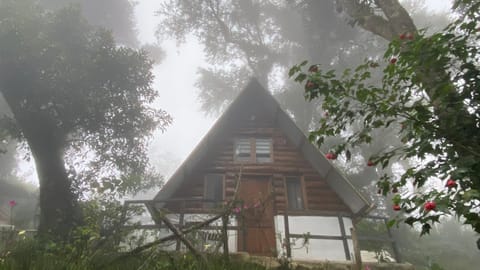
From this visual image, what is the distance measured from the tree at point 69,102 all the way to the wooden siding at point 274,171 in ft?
6.78

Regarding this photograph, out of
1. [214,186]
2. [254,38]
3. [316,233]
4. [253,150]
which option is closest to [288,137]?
[253,150]

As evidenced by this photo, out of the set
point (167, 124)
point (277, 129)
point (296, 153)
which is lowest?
point (296, 153)

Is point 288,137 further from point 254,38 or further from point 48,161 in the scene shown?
point 254,38

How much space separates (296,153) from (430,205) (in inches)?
319

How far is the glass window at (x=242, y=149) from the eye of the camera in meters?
9.92

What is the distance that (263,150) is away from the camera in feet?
33.4

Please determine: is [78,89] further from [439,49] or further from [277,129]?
[439,49]

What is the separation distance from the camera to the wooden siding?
8.66 metres

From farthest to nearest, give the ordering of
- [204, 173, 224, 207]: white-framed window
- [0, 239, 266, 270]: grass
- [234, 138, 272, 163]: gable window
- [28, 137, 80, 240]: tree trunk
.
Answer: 1. [234, 138, 272, 163]: gable window
2. [204, 173, 224, 207]: white-framed window
3. [28, 137, 80, 240]: tree trunk
4. [0, 239, 266, 270]: grass

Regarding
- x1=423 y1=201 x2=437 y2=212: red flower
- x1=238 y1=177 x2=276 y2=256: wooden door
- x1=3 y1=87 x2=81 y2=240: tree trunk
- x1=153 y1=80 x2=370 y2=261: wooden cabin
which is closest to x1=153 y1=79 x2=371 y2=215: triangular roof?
x1=153 y1=80 x2=370 y2=261: wooden cabin

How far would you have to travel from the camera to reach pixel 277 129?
10.7m

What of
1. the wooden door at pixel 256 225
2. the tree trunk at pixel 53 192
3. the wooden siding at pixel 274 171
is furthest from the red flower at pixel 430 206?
the tree trunk at pixel 53 192

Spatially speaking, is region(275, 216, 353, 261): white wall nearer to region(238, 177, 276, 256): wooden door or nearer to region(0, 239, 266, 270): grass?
region(238, 177, 276, 256): wooden door

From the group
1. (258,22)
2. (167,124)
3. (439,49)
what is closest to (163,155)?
(258,22)
